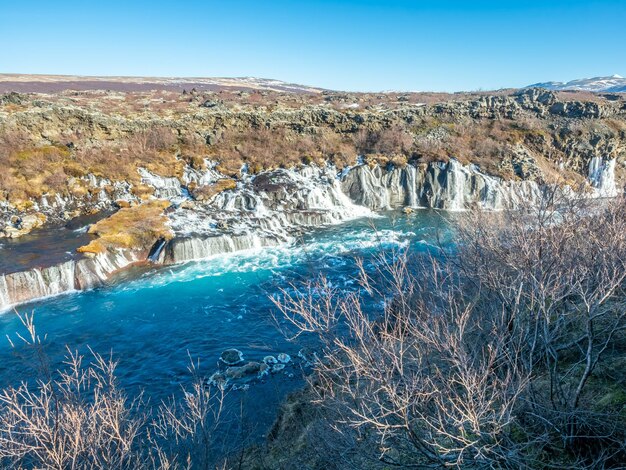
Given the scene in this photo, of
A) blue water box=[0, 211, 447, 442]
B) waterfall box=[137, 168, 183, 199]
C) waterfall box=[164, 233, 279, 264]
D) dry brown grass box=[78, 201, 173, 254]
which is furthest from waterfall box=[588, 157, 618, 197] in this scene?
waterfall box=[137, 168, 183, 199]

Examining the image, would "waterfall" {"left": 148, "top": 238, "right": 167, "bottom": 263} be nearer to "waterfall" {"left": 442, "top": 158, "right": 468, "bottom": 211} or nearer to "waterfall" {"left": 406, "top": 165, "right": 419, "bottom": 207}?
"waterfall" {"left": 406, "top": 165, "right": 419, "bottom": 207}

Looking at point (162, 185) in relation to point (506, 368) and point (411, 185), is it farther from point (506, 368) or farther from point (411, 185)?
point (506, 368)

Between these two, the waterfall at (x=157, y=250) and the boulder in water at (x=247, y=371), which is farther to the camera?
the waterfall at (x=157, y=250)

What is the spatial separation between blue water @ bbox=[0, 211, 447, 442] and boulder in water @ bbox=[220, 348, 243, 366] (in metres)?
0.28

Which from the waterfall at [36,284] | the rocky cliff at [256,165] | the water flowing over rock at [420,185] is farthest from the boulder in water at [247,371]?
the water flowing over rock at [420,185]

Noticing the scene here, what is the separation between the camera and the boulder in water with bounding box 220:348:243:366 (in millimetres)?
14430

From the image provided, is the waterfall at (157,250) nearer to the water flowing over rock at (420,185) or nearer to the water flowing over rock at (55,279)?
the water flowing over rock at (55,279)

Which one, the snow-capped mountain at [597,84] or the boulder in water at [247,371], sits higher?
the snow-capped mountain at [597,84]

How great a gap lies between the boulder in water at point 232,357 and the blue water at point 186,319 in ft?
0.92

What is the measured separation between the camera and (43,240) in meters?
24.6

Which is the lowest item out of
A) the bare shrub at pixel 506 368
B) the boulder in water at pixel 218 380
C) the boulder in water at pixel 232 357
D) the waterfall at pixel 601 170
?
the boulder in water at pixel 218 380

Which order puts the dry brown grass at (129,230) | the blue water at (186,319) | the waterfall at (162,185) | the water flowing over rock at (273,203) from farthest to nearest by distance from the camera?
the waterfall at (162,185), the dry brown grass at (129,230), the water flowing over rock at (273,203), the blue water at (186,319)

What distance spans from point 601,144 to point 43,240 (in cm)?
5158

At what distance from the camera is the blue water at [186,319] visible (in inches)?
537
